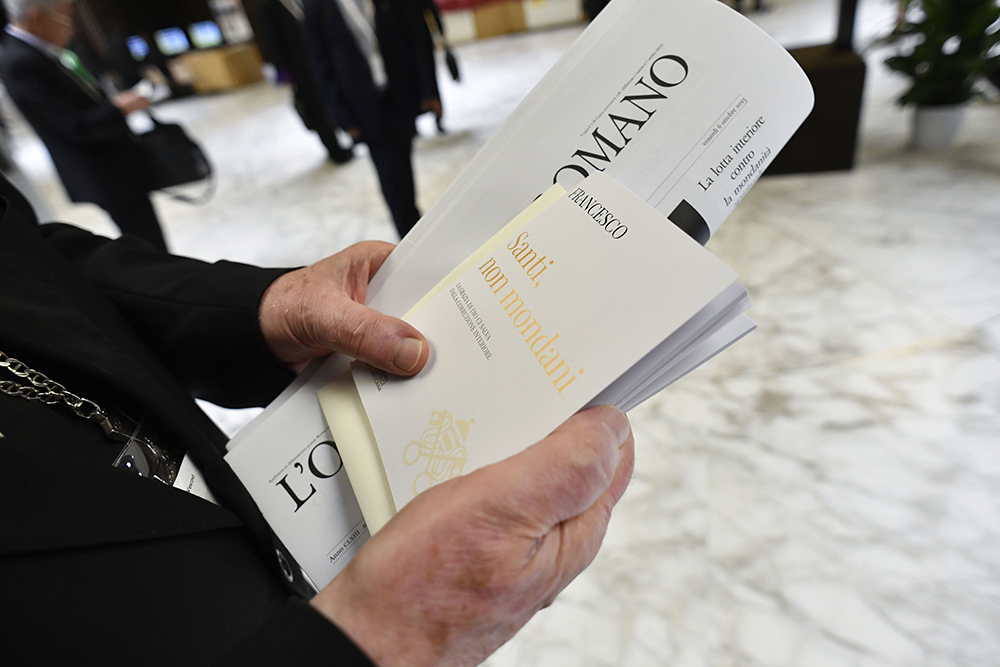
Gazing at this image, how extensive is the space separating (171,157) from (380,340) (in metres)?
1.88

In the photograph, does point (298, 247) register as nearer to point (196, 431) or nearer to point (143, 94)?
point (143, 94)

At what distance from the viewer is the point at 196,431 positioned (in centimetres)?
51

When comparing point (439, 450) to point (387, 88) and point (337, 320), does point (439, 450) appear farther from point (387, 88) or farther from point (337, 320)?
point (387, 88)

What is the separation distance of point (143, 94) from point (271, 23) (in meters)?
1.56

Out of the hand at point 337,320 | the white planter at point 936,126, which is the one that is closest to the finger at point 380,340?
the hand at point 337,320

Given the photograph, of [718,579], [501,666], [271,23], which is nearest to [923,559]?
[718,579]

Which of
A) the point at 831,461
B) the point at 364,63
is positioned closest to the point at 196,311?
the point at 831,461

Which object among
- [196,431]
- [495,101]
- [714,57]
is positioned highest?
[714,57]

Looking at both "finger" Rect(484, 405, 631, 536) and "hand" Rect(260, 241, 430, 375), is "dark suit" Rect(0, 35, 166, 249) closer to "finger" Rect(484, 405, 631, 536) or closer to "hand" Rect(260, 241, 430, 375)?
"hand" Rect(260, 241, 430, 375)

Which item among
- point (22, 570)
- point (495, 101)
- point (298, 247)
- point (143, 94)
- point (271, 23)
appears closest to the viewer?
point (22, 570)

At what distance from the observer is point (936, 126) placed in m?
2.23

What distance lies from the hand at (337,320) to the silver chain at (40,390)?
0.19 m

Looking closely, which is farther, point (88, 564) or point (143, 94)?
point (143, 94)

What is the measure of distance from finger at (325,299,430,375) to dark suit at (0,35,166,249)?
1.83 metres
